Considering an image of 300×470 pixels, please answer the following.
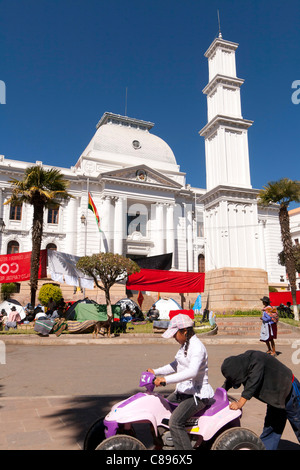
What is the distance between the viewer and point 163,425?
3.04 metres

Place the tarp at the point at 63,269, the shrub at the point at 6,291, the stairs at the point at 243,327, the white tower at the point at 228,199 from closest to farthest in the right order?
1. the stairs at the point at 243,327
2. the tarp at the point at 63,269
3. the white tower at the point at 228,199
4. the shrub at the point at 6,291

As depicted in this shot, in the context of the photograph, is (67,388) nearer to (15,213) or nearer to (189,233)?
(15,213)

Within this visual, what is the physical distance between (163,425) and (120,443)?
446 millimetres

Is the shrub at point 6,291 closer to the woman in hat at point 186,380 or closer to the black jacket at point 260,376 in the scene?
the woman in hat at point 186,380

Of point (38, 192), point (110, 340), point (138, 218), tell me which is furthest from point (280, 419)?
point (138, 218)

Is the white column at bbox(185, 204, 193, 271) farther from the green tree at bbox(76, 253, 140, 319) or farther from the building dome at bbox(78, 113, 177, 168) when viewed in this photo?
the green tree at bbox(76, 253, 140, 319)

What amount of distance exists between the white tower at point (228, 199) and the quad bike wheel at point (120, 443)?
1682 centimetres

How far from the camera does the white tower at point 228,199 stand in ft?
64.6

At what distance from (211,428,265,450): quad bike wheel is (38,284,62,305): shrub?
85.7 ft

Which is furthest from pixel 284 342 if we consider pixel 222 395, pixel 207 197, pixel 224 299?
pixel 222 395

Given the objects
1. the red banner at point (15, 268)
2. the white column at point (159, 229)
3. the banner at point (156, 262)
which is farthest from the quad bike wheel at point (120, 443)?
the white column at point (159, 229)

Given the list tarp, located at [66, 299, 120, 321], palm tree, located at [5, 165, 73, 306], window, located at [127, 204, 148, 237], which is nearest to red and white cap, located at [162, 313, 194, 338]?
tarp, located at [66, 299, 120, 321]

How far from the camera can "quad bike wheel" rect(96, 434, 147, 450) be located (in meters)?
2.74
